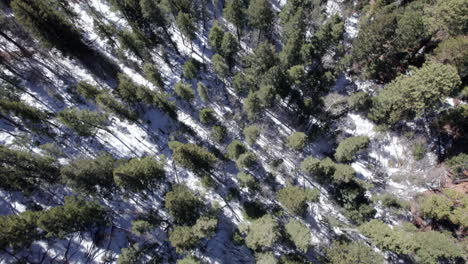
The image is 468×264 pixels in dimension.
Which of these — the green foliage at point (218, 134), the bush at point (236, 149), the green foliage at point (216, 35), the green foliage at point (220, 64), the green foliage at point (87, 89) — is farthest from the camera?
the green foliage at point (216, 35)

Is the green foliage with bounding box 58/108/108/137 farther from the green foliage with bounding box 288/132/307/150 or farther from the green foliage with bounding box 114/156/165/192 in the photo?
the green foliage with bounding box 288/132/307/150

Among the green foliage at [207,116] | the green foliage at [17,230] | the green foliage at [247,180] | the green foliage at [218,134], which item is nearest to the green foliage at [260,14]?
the green foliage at [207,116]

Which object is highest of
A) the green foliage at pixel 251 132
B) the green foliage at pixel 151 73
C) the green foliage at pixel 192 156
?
the green foliage at pixel 251 132

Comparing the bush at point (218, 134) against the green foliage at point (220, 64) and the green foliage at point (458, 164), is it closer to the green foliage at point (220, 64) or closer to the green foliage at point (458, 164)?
the green foliage at point (220, 64)

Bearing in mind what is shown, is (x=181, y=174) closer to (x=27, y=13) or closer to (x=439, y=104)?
(x=27, y=13)

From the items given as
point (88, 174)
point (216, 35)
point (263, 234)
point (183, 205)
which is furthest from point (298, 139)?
point (88, 174)

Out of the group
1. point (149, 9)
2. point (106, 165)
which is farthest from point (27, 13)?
point (106, 165)

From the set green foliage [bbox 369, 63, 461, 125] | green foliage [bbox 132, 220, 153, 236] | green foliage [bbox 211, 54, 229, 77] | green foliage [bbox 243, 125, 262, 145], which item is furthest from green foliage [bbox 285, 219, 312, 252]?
green foliage [bbox 211, 54, 229, 77]
